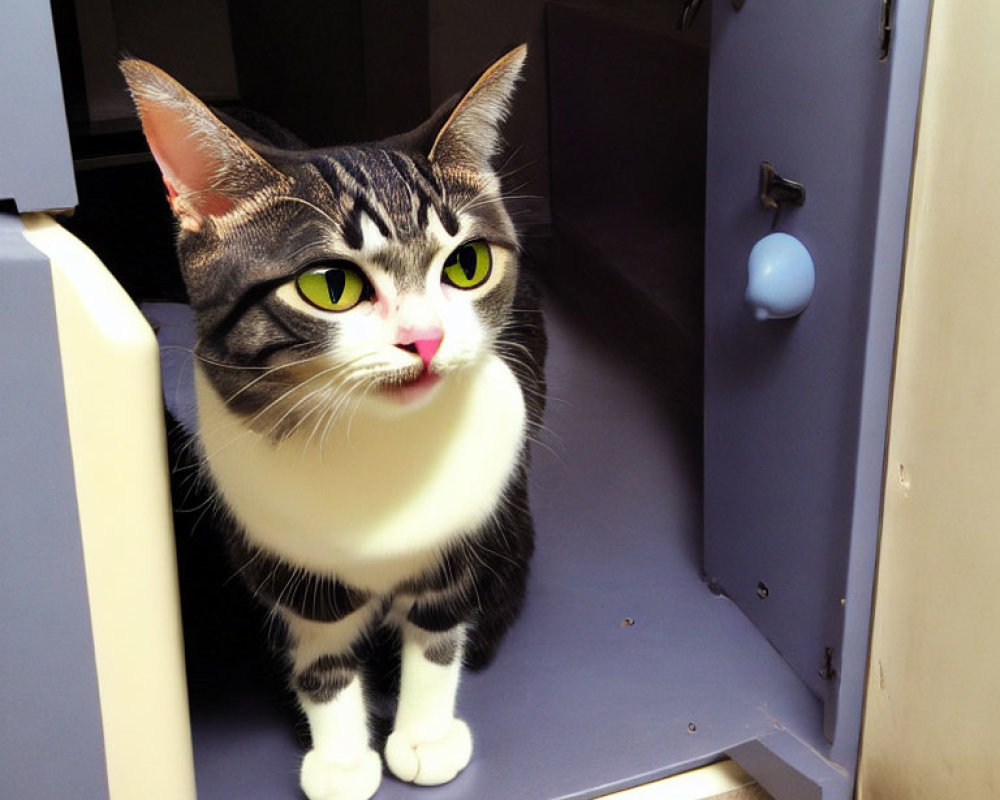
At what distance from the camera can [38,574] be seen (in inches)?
24.6

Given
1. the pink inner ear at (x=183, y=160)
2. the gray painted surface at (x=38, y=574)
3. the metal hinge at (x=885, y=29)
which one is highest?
the metal hinge at (x=885, y=29)

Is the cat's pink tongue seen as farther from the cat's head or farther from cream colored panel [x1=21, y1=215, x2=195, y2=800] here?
cream colored panel [x1=21, y1=215, x2=195, y2=800]

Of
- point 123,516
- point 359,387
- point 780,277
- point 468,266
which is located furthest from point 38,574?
point 780,277

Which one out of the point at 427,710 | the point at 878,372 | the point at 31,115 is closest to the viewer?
the point at 31,115

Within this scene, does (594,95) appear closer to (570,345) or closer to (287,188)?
(570,345)

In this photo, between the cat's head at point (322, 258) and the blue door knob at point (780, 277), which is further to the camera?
the blue door knob at point (780, 277)

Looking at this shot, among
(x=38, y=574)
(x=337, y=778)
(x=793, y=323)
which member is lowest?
(x=337, y=778)

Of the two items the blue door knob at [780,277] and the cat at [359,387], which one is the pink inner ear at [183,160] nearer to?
the cat at [359,387]

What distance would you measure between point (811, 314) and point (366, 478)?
38cm

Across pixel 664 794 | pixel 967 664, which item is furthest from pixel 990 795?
pixel 664 794

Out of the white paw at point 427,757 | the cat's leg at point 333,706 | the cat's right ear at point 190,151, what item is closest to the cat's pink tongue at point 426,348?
the cat's right ear at point 190,151

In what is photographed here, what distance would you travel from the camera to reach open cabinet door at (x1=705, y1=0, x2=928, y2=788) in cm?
75

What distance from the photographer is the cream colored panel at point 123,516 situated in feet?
1.97

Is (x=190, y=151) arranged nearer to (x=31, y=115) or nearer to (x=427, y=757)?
(x=31, y=115)
